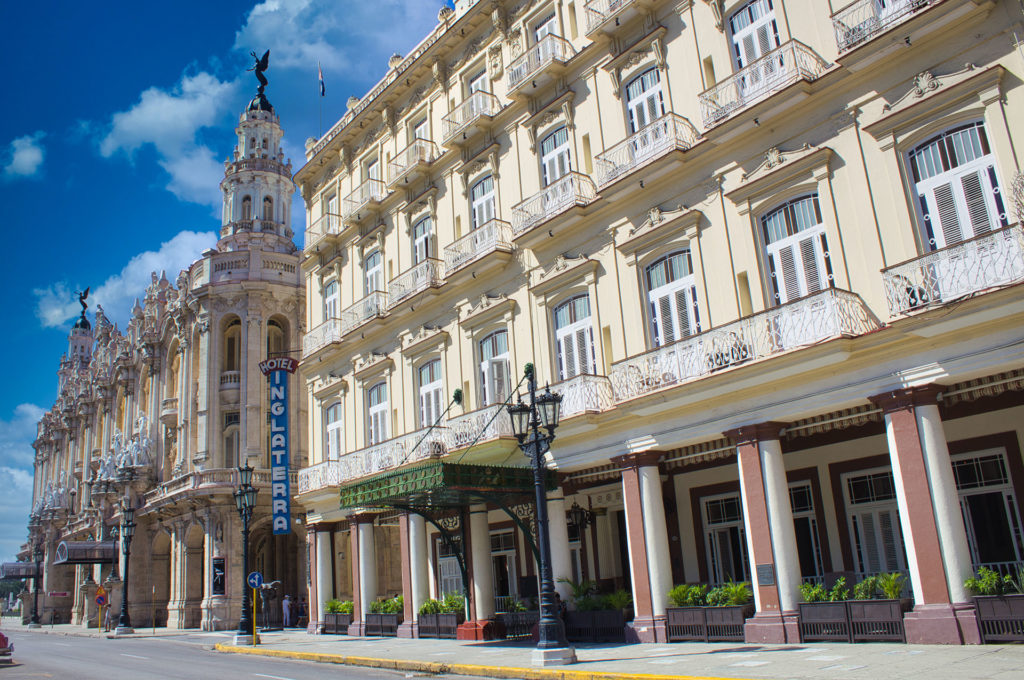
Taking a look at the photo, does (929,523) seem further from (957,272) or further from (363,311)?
(363,311)

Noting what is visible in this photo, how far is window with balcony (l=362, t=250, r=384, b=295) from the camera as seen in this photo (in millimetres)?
27703

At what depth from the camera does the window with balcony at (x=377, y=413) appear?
87.1ft

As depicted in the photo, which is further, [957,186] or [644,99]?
[644,99]

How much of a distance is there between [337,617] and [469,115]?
1652 centimetres

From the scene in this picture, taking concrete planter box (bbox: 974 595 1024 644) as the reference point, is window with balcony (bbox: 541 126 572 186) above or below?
above

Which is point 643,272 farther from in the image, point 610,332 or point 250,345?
point 250,345

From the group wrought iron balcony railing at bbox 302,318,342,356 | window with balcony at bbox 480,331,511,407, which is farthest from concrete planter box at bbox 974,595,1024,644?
wrought iron balcony railing at bbox 302,318,342,356

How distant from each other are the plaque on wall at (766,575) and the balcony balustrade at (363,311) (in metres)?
14.6

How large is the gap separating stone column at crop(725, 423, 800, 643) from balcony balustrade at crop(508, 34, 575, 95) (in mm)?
10680

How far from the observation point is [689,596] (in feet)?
54.2

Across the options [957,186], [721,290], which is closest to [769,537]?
[721,290]

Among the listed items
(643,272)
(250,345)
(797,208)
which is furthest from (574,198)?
(250,345)

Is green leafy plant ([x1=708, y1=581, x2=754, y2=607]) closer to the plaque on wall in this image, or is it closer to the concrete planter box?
the plaque on wall

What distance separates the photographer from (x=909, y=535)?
13.1 m
